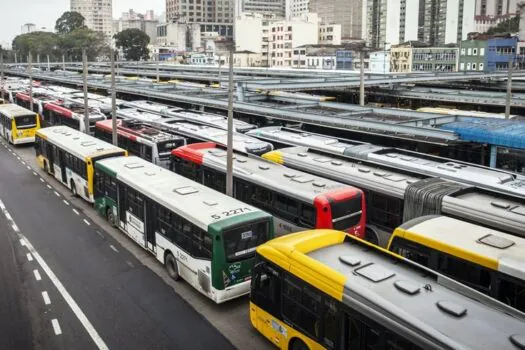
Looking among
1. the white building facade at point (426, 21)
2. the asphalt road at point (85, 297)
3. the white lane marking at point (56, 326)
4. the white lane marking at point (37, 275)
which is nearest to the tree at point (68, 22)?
the white building facade at point (426, 21)

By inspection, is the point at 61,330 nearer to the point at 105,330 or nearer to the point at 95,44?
the point at 105,330

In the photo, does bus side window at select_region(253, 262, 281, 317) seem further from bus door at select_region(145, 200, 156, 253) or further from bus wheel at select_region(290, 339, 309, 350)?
bus door at select_region(145, 200, 156, 253)

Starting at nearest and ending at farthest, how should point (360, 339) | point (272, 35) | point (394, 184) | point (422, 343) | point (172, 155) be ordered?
1. point (422, 343)
2. point (360, 339)
3. point (394, 184)
4. point (172, 155)
5. point (272, 35)

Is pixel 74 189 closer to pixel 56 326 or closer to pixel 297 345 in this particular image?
pixel 56 326

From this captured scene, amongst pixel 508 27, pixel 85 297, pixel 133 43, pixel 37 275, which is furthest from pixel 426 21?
pixel 85 297

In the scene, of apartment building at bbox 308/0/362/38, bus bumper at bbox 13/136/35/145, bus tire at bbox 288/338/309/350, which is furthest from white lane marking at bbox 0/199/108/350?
apartment building at bbox 308/0/362/38

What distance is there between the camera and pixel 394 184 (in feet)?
58.9

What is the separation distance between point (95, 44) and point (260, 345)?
154 metres

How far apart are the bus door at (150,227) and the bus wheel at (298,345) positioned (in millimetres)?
7315

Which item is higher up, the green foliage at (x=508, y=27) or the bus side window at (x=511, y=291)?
the green foliage at (x=508, y=27)

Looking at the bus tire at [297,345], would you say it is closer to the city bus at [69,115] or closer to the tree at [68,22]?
the city bus at [69,115]

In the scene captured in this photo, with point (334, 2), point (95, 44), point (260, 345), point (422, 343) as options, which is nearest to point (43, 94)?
point (260, 345)

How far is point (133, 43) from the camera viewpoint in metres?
151

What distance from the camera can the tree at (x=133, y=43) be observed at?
148 meters
